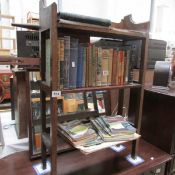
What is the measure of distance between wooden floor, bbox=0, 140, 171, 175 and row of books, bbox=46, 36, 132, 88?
1.92 feet

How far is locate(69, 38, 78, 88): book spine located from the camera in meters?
0.98

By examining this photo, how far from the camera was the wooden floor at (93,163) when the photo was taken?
117cm

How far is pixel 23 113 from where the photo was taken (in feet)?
4.38

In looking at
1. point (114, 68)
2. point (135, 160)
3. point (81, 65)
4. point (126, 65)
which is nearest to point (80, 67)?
point (81, 65)

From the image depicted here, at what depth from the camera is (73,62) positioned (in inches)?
39.0

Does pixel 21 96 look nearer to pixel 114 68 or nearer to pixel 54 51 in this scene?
pixel 54 51

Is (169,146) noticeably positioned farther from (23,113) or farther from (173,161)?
(23,113)

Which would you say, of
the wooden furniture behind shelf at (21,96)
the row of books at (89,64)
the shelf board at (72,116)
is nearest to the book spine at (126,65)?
the row of books at (89,64)

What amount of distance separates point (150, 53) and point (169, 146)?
34.7 inches

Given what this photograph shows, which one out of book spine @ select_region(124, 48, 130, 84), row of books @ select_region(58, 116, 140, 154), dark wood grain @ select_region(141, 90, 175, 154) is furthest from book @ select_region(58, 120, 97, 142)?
dark wood grain @ select_region(141, 90, 175, 154)

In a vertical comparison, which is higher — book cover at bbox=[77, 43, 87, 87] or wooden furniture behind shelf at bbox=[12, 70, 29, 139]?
book cover at bbox=[77, 43, 87, 87]

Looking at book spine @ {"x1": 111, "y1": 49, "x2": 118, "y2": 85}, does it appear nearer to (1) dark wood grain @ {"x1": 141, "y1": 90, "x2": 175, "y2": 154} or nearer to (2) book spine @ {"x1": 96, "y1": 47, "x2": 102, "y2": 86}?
(2) book spine @ {"x1": 96, "y1": 47, "x2": 102, "y2": 86}

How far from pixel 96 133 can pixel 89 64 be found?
0.44m

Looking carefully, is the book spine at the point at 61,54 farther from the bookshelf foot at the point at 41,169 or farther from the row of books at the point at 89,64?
the bookshelf foot at the point at 41,169
